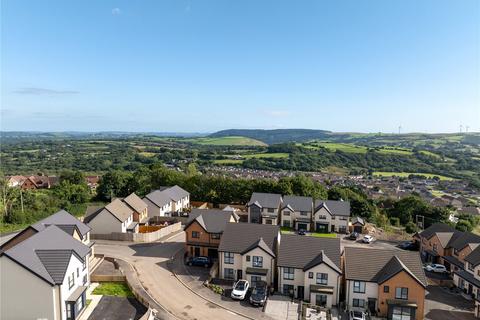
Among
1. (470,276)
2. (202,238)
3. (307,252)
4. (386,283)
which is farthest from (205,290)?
(470,276)

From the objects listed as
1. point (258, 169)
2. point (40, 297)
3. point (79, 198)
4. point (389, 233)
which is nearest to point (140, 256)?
point (40, 297)

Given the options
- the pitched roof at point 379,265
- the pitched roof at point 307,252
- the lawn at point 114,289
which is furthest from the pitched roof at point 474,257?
the lawn at point 114,289

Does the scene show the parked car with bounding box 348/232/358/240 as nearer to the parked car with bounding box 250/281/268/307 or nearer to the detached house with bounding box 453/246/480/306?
the detached house with bounding box 453/246/480/306

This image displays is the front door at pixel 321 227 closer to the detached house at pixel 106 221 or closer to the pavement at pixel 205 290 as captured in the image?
the pavement at pixel 205 290

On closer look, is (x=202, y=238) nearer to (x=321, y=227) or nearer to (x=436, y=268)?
(x=321, y=227)

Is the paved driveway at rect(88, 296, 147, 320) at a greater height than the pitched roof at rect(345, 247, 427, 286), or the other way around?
the pitched roof at rect(345, 247, 427, 286)

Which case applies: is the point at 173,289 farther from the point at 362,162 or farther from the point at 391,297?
the point at 362,162

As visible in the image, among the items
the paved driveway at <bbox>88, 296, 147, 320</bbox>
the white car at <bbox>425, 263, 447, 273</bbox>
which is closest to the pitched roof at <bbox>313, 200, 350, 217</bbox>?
the white car at <bbox>425, 263, 447, 273</bbox>
